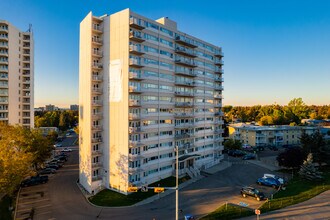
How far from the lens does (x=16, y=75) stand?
76.0 meters

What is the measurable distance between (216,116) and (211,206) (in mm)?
33457

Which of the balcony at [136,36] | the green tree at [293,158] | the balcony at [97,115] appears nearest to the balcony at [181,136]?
the balcony at [97,115]

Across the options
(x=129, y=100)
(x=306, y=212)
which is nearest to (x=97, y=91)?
(x=129, y=100)

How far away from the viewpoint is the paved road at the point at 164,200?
111ft

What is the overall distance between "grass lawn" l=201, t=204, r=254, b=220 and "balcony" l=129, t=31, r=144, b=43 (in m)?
30.4

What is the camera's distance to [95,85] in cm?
4562

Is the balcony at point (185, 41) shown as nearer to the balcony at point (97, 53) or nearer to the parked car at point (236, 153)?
the balcony at point (97, 53)

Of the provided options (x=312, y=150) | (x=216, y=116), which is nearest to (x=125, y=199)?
(x=216, y=116)

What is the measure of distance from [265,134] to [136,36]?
232 ft

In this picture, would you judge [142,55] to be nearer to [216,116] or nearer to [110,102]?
[110,102]

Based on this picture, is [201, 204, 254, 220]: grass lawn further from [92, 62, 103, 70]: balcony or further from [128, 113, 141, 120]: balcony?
[92, 62, 103, 70]: balcony

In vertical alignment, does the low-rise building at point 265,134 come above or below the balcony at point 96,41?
below

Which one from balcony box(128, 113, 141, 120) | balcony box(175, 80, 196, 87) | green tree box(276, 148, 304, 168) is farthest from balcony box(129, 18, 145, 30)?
green tree box(276, 148, 304, 168)

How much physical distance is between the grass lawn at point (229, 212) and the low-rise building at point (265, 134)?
61591 mm
